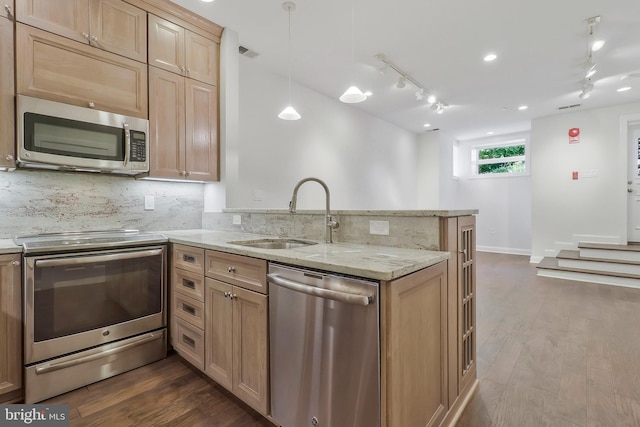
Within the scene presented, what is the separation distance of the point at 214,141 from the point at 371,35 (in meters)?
1.92

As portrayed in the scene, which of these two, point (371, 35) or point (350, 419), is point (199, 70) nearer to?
point (371, 35)

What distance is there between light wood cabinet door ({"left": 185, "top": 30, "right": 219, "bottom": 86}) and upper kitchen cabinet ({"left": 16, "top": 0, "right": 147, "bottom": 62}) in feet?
1.19

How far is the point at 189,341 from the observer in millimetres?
2012

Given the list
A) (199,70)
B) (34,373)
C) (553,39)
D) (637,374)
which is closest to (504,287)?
(637,374)

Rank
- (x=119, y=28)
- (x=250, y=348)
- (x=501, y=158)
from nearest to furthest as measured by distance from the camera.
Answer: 1. (x=250, y=348)
2. (x=119, y=28)
3. (x=501, y=158)

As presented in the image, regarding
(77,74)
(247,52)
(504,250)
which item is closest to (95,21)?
(77,74)

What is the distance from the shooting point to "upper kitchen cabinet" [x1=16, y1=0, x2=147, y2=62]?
6.43 ft

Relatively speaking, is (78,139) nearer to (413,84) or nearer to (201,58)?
(201,58)

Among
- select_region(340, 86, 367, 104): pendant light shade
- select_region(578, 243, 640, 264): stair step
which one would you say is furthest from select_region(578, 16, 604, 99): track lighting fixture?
select_region(578, 243, 640, 264): stair step

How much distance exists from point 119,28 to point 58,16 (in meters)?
0.36

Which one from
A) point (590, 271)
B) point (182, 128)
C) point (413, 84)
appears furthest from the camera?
point (590, 271)

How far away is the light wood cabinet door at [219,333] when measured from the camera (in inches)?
65.7

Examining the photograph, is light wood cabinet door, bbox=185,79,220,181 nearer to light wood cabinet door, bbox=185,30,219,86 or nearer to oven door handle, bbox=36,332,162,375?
light wood cabinet door, bbox=185,30,219,86

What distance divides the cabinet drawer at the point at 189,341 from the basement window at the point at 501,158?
761 cm
